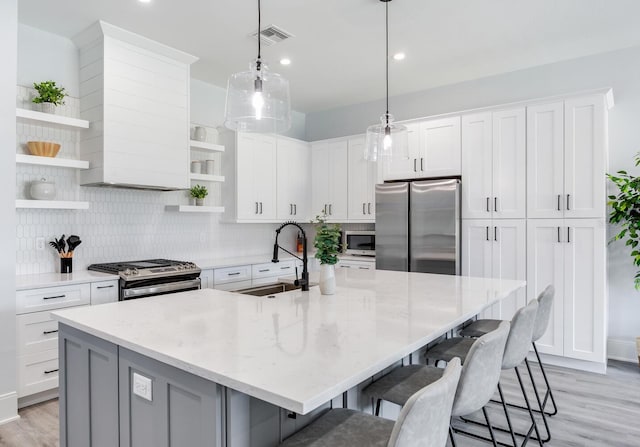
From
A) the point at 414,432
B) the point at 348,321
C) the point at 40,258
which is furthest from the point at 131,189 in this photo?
the point at 414,432

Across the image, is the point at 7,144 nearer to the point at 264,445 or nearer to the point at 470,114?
the point at 264,445

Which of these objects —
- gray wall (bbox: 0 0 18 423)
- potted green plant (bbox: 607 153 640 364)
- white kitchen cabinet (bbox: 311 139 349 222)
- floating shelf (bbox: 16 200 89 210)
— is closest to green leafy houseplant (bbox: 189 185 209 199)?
floating shelf (bbox: 16 200 89 210)

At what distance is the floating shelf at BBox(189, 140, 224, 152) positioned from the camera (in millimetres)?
4277

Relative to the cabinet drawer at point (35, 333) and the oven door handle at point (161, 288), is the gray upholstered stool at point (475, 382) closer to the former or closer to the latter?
the oven door handle at point (161, 288)

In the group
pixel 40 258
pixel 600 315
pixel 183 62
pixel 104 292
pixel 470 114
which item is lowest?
pixel 600 315

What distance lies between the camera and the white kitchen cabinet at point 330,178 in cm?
540

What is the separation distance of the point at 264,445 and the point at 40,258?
3.04 meters

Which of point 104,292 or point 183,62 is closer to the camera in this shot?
point 104,292

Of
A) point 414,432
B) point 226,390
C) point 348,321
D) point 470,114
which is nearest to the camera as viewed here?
point 414,432

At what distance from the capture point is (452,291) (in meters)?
2.52

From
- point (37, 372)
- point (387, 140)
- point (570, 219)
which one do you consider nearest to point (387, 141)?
point (387, 140)

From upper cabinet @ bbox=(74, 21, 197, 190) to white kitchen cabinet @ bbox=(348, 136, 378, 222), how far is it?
2194 mm

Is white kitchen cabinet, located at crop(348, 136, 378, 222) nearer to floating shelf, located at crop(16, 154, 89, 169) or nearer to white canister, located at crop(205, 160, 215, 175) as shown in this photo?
white canister, located at crop(205, 160, 215, 175)

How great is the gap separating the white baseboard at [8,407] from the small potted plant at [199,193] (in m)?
2.34
